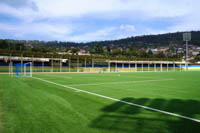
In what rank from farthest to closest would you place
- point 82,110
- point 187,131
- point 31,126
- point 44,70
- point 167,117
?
point 44,70 → point 82,110 → point 167,117 → point 31,126 → point 187,131

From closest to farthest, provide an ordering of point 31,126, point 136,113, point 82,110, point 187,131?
point 187,131, point 31,126, point 136,113, point 82,110

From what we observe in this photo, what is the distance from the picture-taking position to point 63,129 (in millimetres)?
4148

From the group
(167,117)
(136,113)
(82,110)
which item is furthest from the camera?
(82,110)

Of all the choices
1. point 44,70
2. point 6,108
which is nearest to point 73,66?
point 44,70

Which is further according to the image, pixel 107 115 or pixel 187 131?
pixel 107 115

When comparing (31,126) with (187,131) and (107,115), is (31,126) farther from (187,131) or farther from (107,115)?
(187,131)

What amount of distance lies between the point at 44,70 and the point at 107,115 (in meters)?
45.4

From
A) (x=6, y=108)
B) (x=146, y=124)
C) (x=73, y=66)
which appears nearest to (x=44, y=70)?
(x=73, y=66)

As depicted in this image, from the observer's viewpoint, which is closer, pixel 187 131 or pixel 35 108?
pixel 187 131

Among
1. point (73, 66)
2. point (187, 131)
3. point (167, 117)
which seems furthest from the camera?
point (73, 66)

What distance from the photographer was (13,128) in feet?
13.7

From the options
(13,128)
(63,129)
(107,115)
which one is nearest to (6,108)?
(13,128)

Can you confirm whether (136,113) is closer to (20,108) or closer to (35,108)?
(35,108)

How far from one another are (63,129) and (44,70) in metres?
46.1
